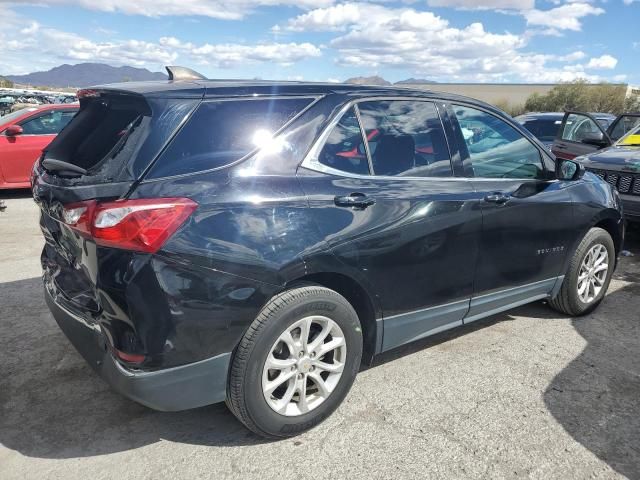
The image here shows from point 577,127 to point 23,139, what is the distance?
9636mm

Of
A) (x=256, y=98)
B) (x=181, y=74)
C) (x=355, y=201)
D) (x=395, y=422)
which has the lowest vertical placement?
(x=395, y=422)

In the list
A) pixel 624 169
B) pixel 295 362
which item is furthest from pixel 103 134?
Answer: pixel 624 169

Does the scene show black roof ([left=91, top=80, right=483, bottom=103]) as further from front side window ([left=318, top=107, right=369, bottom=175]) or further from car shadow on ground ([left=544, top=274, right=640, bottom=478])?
car shadow on ground ([left=544, top=274, right=640, bottom=478])

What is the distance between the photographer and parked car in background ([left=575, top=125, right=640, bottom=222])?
6309 millimetres

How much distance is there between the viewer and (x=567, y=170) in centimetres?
409

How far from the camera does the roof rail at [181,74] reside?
121 inches

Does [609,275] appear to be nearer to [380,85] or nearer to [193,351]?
[380,85]

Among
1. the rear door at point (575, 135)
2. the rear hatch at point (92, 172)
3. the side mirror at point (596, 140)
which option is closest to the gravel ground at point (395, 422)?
the rear hatch at point (92, 172)

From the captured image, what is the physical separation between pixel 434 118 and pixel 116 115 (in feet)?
6.28

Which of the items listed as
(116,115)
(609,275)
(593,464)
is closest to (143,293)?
(116,115)

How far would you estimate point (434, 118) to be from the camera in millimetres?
3393

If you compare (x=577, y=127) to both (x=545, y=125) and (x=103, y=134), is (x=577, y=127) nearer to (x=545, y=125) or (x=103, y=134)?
(x=545, y=125)

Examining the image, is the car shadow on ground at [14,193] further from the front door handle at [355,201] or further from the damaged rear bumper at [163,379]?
the front door handle at [355,201]

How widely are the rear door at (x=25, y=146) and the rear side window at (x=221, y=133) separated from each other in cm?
771
